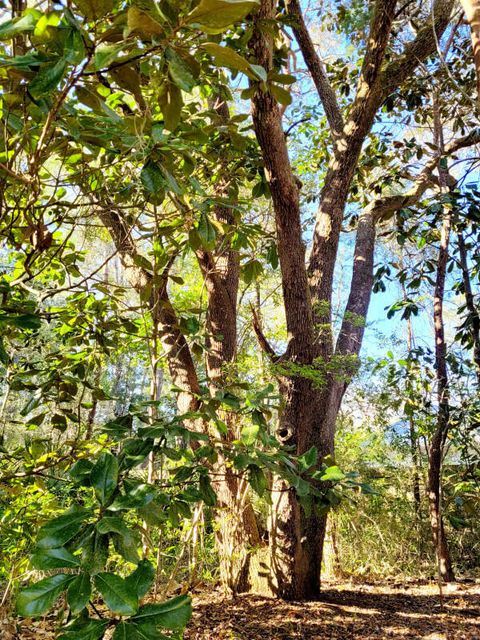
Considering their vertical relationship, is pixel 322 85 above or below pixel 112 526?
above

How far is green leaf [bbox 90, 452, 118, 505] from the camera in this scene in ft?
2.64

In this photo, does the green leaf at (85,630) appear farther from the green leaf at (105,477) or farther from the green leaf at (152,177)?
the green leaf at (152,177)

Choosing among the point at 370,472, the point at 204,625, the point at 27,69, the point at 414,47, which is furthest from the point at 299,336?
the point at 370,472

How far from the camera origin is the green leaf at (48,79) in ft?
2.43

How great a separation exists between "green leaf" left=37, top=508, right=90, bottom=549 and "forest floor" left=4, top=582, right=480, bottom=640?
135 cm

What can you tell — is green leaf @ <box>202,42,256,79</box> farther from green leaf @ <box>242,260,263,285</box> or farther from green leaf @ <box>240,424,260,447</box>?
green leaf @ <box>242,260,263,285</box>

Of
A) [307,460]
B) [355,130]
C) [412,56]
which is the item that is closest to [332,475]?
[307,460]

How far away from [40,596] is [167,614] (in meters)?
0.17

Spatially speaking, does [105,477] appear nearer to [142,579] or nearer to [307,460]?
[142,579]

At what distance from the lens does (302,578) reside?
2709 millimetres

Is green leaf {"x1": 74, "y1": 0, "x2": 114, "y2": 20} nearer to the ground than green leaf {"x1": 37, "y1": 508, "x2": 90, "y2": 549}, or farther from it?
farther from it

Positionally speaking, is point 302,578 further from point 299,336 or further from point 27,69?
point 27,69

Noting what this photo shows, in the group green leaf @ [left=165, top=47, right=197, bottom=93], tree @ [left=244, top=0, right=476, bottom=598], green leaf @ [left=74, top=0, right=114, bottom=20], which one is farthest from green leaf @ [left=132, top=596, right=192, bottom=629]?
tree @ [left=244, top=0, right=476, bottom=598]

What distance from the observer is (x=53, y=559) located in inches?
27.8
